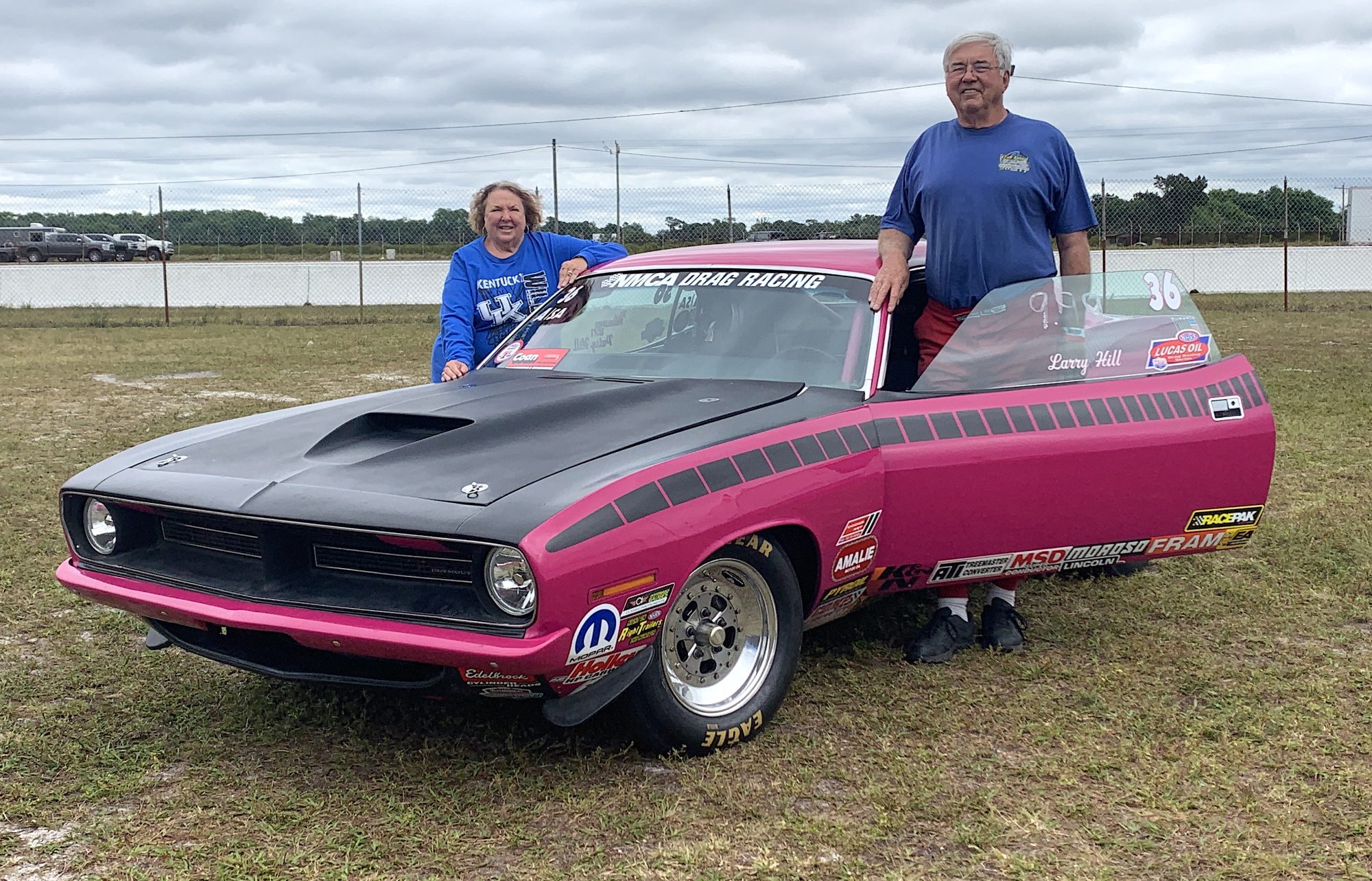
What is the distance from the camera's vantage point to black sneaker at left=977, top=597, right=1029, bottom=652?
437cm

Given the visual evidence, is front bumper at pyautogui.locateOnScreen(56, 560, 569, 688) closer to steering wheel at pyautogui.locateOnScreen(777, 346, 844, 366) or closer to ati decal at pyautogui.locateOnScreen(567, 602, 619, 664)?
ati decal at pyautogui.locateOnScreen(567, 602, 619, 664)

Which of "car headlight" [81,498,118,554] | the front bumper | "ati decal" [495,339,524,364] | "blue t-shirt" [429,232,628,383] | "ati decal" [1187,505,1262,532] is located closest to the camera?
the front bumper

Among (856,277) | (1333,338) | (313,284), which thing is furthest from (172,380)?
(313,284)

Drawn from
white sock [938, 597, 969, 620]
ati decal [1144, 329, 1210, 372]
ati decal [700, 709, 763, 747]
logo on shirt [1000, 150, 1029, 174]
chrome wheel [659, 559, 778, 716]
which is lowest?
ati decal [700, 709, 763, 747]

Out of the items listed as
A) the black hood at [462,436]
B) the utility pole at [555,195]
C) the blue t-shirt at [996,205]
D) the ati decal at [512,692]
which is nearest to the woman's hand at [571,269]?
the black hood at [462,436]

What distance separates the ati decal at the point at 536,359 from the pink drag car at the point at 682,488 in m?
0.02

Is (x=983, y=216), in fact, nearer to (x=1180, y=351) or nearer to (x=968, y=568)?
(x=1180, y=351)

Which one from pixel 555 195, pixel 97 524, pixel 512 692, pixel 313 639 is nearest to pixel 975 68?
pixel 512 692

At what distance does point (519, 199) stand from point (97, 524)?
246cm

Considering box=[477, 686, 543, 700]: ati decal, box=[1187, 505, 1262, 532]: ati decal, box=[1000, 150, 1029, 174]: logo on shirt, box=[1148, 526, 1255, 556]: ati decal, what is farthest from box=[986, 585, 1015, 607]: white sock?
box=[477, 686, 543, 700]: ati decal

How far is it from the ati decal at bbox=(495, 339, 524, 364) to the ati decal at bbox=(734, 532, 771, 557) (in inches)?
65.3

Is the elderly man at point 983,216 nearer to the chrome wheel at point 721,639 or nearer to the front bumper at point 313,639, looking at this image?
the chrome wheel at point 721,639

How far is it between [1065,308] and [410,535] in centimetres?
238

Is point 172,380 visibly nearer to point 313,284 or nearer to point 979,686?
point 979,686
